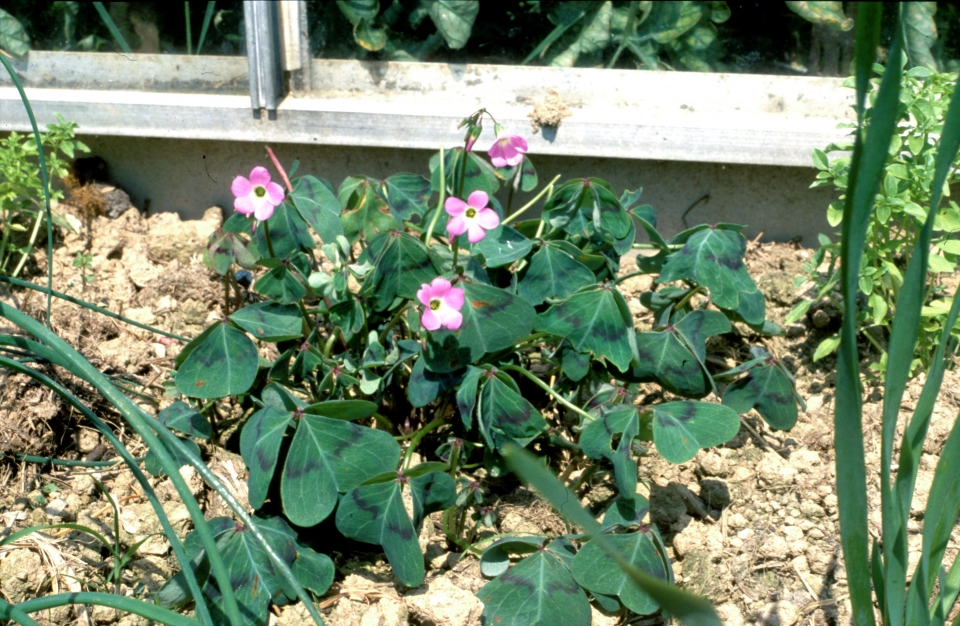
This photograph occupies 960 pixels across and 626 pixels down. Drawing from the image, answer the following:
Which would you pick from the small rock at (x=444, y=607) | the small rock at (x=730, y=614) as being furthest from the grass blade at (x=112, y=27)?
the small rock at (x=730, y=614)

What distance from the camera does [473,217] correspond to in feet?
5.46

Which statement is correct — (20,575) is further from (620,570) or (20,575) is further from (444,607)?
(620,570)

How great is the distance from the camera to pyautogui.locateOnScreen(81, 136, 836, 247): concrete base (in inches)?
101

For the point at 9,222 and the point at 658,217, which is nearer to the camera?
the point at 9,222

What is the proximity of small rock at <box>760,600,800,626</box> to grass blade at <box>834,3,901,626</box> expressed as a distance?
550 mm

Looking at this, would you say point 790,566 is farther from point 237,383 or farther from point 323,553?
point 237,383

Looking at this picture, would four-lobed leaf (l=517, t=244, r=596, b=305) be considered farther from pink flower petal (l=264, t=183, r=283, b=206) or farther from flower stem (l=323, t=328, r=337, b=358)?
pink flower petal (l=264, t=183, r=283, b=206)

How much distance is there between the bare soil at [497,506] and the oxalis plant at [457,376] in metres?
0.09

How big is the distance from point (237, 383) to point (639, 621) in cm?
92

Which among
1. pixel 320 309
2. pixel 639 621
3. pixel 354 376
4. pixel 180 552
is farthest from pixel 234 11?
pixel 639 621

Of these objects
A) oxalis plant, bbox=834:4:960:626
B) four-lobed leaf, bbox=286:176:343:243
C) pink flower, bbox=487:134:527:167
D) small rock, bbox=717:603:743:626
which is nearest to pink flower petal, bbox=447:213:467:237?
pink flower, bbox=487:134:527:167

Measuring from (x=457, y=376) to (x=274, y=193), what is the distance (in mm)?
530

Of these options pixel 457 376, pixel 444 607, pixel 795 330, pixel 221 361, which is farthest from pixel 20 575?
pixel 795 330

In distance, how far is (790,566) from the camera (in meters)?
1.74
